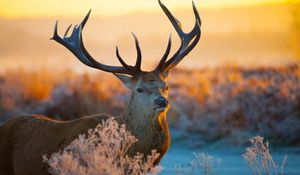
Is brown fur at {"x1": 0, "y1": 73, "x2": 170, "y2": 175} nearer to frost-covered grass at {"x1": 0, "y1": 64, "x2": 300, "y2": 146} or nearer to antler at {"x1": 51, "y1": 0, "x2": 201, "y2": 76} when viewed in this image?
antler at {"x1": 51, "y1": 0, "x2": 201, "y2": 76}

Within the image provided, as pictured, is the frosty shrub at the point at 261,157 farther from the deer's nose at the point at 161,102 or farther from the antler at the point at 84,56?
the antler at the point at 84,56

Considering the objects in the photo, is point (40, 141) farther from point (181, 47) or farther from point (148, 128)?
point (181, 47)

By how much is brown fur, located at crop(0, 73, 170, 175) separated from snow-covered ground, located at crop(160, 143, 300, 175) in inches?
100

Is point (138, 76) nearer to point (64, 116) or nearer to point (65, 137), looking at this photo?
point (65, 137)

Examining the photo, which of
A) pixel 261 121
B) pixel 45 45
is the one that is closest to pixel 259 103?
pixel 261 121

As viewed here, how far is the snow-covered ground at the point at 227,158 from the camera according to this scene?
40.3 feet

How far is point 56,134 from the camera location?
383 inches

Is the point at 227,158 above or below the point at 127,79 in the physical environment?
below

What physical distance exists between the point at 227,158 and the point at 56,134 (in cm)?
516

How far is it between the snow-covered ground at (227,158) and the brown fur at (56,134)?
255 cm

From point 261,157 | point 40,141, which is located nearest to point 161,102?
point 261,157

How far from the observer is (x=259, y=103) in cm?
1567

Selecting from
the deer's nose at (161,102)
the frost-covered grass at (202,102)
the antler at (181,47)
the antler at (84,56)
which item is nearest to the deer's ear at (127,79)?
the antler at (84,56)

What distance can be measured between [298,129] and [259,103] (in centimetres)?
142
